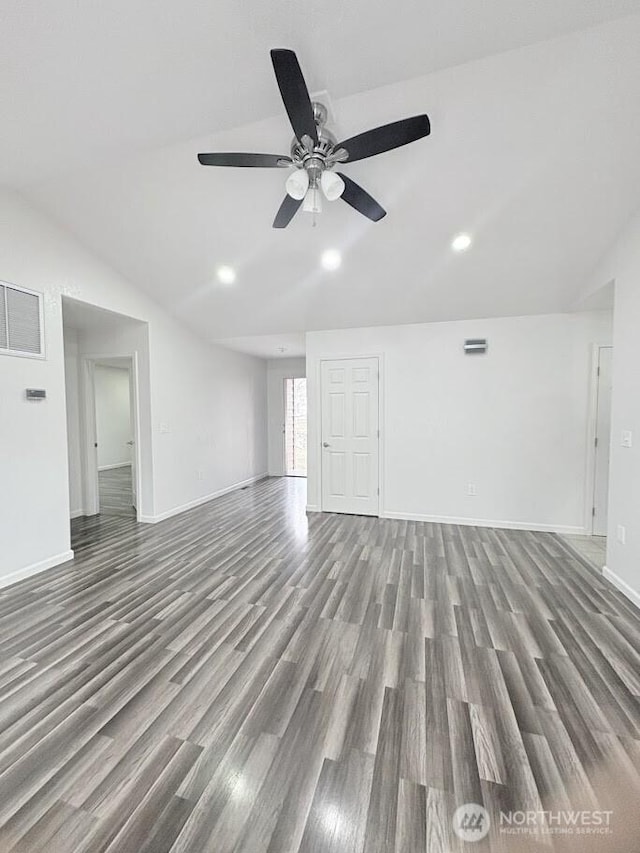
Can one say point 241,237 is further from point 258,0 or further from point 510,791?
point 510,791

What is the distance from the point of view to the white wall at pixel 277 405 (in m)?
7.76

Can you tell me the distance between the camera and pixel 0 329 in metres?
2.93

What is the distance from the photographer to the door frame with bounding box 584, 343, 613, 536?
13.4 feet

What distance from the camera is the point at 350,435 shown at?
5.00m

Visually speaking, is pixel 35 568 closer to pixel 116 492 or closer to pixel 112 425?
pixel 116 492

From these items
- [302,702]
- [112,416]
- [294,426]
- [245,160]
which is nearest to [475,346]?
[245,160]

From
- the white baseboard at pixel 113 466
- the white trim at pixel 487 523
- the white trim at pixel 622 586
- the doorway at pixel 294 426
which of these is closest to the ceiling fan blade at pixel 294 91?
the white trim at pixel 622 586

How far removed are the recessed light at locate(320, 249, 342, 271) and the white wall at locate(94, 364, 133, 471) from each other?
265 inches

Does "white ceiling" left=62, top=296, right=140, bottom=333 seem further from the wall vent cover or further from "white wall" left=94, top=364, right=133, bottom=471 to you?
"white wall" left=94, top=364, right=133, bottom=471

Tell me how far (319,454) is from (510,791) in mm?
3973

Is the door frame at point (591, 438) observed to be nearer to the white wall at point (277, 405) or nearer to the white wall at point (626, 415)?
the white wall at point (626, 415)

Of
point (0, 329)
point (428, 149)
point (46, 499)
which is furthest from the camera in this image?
point (46, 499)

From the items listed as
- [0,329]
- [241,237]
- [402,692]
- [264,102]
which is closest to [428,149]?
[264,102]

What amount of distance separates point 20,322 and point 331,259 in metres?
2.84
